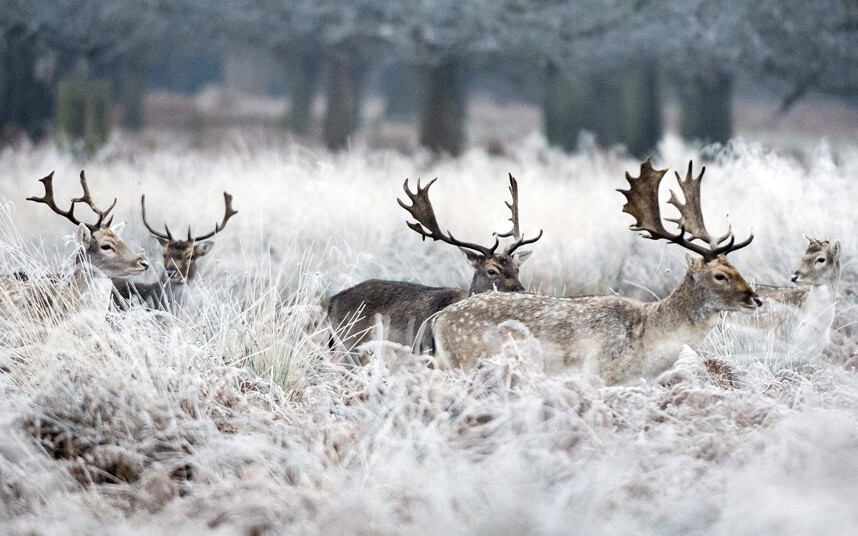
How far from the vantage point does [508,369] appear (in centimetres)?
502

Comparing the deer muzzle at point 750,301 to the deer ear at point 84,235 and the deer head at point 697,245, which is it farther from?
the deer ear at point 84,235

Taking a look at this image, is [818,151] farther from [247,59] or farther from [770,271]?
[247,59]

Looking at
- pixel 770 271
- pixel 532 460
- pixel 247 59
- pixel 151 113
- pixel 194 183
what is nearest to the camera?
pixel 532 460

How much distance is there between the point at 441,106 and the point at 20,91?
25.2 feet

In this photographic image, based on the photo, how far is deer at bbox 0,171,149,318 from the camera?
587cm

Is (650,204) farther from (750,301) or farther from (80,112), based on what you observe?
(80,112)

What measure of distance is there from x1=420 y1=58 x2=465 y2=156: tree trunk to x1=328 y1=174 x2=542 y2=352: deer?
34.9 feet

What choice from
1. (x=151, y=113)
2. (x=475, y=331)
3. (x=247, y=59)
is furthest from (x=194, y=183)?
(x=247, y=59)

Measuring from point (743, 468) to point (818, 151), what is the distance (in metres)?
6.22

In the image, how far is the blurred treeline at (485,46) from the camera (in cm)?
1527

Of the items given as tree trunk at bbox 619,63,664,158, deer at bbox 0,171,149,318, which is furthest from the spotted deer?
tree trunk at bbox 619,63,664,158

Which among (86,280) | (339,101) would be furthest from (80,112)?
(86,280)

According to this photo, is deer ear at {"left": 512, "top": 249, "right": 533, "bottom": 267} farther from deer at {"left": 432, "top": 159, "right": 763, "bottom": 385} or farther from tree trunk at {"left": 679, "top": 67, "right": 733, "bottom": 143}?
tree trunk at {"left": 679, "top": 67, "right": 733, "bottom": 143}

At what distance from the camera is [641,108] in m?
20.2
